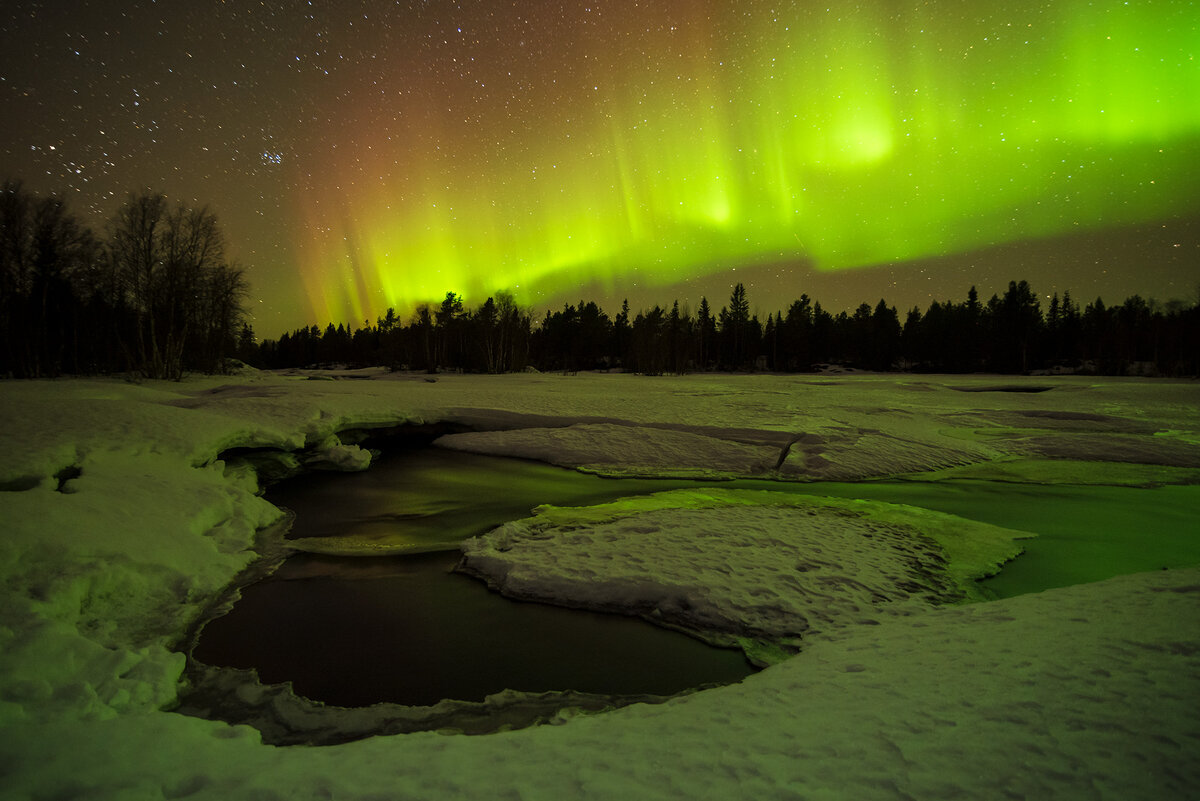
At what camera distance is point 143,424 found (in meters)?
9.14

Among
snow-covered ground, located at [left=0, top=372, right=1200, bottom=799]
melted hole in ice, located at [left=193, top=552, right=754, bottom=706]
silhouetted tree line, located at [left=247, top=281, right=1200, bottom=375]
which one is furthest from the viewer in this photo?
silhouetted tree line, located at [left=247, top=281, right=1200, bottom=375]

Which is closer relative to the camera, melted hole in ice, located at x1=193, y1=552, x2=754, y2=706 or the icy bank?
A: melted hole in ice, located at x1=193, y1=552, x2=754, y2=706

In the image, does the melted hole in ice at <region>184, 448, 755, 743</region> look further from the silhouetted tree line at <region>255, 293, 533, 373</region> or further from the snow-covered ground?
the silhouetted tree line at <region>255, 293, 533, 373</region>

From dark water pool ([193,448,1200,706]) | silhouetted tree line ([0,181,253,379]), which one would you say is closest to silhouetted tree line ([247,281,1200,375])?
silhouetted tree line ([0,181,253,379])

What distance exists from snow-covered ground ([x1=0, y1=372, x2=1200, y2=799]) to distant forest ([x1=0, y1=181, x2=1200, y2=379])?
91.2 ft

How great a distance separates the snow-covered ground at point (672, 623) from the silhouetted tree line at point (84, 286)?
1051 inches

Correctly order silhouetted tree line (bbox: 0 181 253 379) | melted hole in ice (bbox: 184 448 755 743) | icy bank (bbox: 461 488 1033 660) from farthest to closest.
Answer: silhouetted tree line (bbox: 0 181 253 379) → icy bank (bbox: 461 488 1033 660) → melted hole in ice (bbox: 184 448 755 743)

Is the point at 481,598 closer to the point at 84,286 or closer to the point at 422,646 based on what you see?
the point at 422,646

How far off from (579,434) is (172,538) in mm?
10275

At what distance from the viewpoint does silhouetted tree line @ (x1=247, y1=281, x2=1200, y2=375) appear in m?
62.0

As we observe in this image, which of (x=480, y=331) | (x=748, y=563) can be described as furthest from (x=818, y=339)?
(x=748, y=563)

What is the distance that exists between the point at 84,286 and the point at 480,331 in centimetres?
3746

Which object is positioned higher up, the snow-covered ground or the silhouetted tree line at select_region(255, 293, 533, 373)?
the silhouetted tree line at select_region(255, 293, 533, 373)

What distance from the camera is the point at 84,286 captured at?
1337 inches
